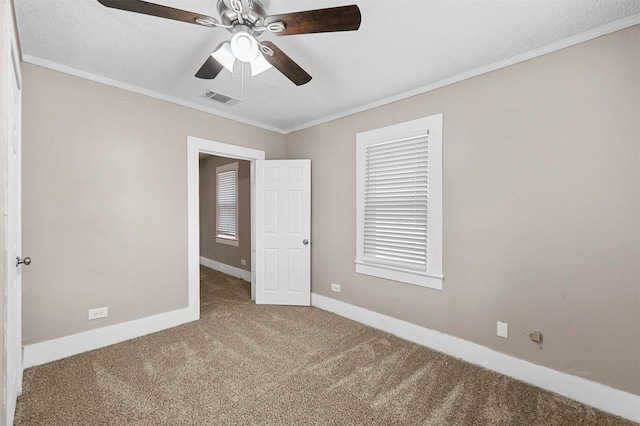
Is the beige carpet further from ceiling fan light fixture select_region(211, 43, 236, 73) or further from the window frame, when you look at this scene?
the window frame

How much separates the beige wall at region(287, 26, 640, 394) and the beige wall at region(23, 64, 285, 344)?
2.60 meters

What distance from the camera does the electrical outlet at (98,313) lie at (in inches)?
107

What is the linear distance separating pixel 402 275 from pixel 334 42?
226cm

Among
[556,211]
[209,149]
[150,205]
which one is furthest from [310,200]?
[556,211]

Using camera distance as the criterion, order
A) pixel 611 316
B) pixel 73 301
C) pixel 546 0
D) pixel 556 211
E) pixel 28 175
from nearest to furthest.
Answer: pixel 546 0, pixel 611 316, pixel 556 211, pixel 28 175, pixel 73 301

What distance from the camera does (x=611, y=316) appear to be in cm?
197

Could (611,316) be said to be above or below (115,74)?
below

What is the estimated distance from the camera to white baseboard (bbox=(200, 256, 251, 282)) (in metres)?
5.34

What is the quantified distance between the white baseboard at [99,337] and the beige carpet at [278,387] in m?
0.09

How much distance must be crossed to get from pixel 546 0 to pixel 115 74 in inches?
134

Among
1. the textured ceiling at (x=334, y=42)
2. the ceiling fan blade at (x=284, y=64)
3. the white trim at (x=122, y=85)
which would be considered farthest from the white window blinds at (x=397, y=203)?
the white trim at (x=122, y=85)

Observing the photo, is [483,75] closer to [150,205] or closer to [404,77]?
[404,77]

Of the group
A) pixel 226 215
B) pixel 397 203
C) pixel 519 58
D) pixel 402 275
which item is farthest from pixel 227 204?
pixel 519 58

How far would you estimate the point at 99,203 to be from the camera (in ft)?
9.07
